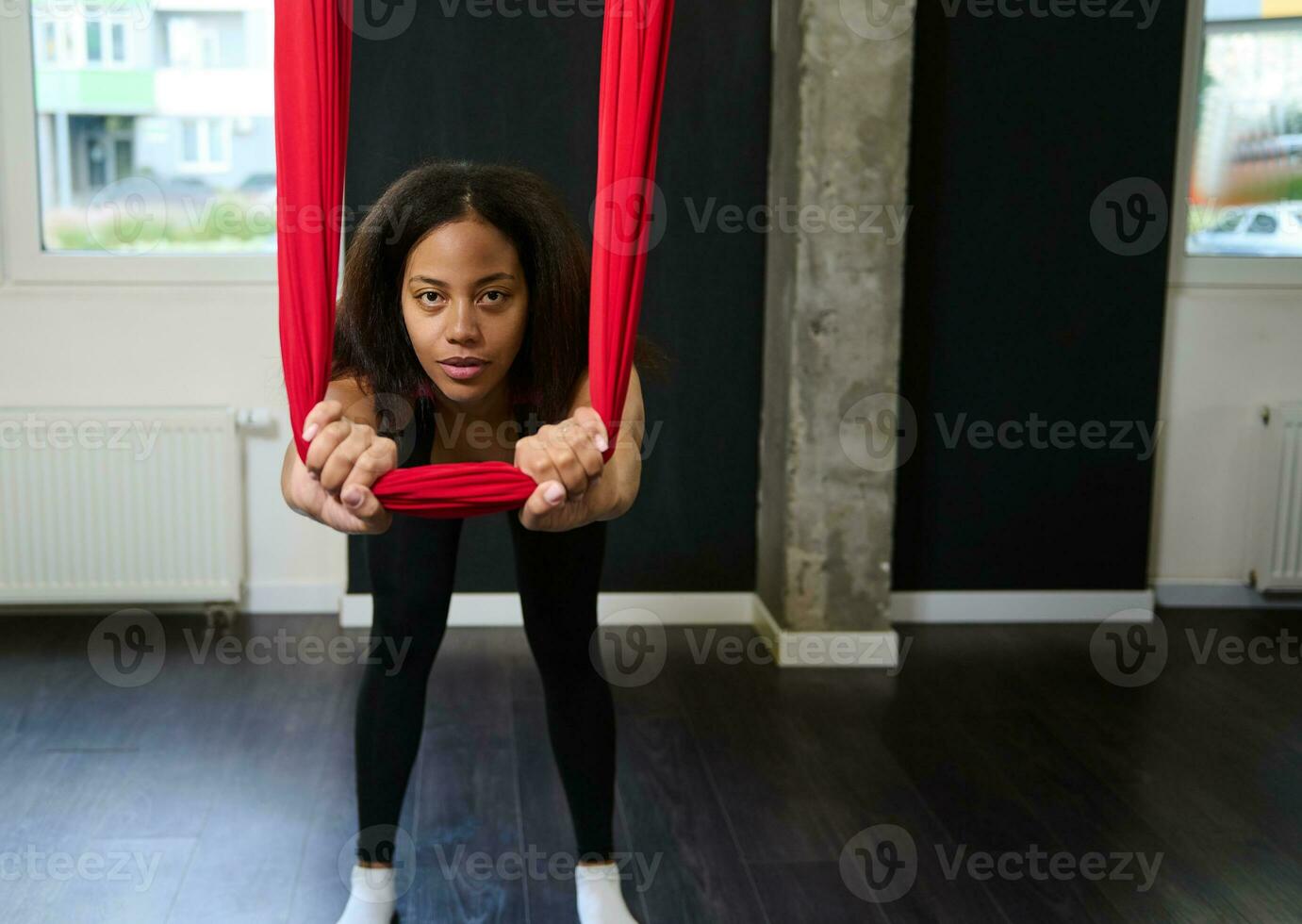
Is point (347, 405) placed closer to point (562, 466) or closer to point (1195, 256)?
point (562, 466)

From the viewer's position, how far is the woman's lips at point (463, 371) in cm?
155

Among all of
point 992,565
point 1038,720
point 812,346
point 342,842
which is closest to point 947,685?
point 1038,720

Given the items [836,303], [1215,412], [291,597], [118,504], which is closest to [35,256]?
[118,504]

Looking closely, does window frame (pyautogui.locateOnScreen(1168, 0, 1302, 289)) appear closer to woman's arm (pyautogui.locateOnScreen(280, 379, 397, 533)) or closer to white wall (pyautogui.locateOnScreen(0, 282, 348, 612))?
white wall (pyautogui.locateOnScreen(0, 282, 348, 612))

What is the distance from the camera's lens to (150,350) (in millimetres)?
3590

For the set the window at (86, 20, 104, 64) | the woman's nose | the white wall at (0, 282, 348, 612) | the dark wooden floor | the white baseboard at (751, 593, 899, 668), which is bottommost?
the dark wooden floor

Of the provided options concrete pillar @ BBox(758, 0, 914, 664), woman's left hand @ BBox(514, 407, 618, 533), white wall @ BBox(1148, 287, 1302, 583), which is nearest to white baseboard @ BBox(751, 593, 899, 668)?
concrete pillar @ BBox(758, 0, 914, 664)

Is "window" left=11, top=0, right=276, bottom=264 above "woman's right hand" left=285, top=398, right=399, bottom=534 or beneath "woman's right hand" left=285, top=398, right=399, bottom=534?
above

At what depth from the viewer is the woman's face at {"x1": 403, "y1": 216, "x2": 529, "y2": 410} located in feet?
5.08

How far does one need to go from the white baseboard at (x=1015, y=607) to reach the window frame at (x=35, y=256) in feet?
6.81

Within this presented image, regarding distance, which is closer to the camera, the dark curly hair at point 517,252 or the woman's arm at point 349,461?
the woman's arm at point 349,461

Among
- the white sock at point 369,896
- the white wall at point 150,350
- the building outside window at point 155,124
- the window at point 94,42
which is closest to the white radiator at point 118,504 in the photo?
the white wall at point 150,350

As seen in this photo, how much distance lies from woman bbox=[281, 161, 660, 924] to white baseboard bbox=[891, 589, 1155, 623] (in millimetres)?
1964

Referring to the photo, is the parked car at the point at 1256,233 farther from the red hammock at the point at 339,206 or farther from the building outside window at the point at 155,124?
the red hammock at the point at 339,206
